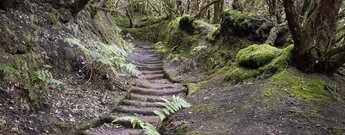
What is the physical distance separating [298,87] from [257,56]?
5.65 feet

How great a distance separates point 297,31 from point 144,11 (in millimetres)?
25508

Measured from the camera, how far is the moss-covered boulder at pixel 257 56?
25.3 ft

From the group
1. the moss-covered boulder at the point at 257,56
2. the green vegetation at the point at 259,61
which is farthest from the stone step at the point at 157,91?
the moss-covered boulder at the point at 257,56

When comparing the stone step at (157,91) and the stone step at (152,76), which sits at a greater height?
the stone step at (157,91)

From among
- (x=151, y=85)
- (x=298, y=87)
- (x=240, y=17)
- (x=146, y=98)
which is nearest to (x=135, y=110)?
(x=146, y=98)

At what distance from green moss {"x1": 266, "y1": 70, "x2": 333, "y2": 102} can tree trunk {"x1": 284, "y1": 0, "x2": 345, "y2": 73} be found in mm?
320

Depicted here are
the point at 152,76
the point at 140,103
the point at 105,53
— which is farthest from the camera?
the point at 152,76

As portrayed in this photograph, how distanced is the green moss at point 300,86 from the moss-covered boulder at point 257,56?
987mm

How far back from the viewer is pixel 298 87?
20.5 feet

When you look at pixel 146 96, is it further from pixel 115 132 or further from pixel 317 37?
pixel 317 37

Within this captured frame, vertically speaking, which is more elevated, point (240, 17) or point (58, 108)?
point (240, 17)

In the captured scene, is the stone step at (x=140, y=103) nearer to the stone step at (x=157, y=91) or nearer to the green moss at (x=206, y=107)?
the stone step at (x=157, y=91)

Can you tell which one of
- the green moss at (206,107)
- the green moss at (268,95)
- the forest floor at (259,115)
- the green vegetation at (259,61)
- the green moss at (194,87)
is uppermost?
the green vegetation at (259,61)

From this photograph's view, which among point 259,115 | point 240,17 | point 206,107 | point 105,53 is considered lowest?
point 206,107
